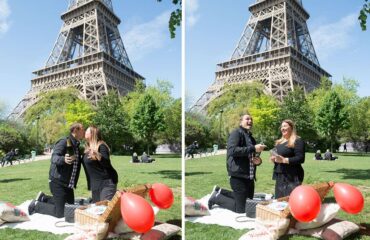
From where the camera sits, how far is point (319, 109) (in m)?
22.5

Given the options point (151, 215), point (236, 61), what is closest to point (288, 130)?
point (151, 215)

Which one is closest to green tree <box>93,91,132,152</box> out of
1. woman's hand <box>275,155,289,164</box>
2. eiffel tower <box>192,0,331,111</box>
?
eiffel tower <box>192,0,331,111</box>

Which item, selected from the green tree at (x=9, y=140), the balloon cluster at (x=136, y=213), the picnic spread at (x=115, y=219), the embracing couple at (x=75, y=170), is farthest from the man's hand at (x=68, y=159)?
the green tree at (x=9, y=140)

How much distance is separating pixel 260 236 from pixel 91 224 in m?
1.57

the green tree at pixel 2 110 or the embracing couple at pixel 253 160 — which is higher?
the green tree at pixel 2 110

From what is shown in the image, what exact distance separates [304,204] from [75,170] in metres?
2.55

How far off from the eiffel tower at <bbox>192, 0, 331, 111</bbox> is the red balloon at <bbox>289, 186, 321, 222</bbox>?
98.2 feet

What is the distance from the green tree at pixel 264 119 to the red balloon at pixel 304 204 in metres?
17.3

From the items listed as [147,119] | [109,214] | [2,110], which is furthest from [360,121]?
[109,214]

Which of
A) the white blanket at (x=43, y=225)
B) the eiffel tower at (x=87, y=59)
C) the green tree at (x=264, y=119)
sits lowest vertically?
the white blanket at (x=43, y=225)

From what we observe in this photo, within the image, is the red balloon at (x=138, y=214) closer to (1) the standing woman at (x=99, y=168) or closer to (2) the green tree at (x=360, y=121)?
(1) the standing woman at (x=99, y=168)

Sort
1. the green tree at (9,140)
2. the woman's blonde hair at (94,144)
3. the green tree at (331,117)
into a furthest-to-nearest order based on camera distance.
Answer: the green tree at (9,140)
the green tree at (331,117)
the woman's blonde hair at (94,144)

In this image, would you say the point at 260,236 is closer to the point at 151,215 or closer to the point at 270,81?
the point at 151,215

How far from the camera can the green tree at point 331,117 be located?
845 inches
